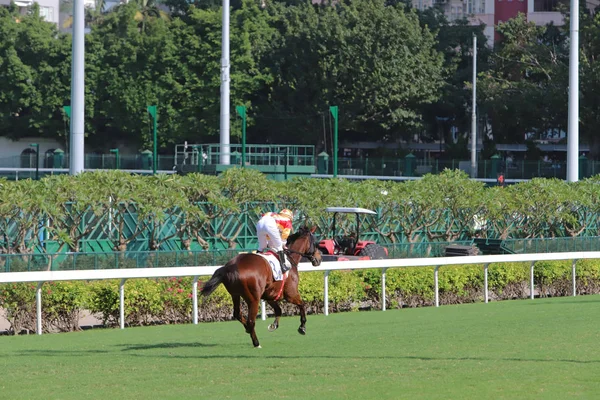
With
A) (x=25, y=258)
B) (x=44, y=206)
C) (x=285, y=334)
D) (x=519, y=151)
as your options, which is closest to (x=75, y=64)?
(x=44, y=206)

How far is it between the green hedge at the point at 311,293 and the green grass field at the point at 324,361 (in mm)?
912

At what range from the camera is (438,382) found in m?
8.88

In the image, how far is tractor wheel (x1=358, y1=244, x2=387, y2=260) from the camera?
22.5 metres

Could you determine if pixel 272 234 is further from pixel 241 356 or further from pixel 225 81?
pixel 225 81

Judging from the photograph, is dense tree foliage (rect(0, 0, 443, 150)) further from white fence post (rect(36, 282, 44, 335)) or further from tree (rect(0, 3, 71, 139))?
white fence post (rect(36, 282, 44, 335))

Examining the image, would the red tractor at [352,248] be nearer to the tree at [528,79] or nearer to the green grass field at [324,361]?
the green grass field at [324,361]

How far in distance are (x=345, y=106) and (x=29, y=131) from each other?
845 inches

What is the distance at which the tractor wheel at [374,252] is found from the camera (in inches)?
885

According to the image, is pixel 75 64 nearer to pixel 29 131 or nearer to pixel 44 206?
pixel 44 206

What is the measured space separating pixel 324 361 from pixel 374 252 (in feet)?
40.5

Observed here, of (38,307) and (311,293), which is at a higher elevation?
(38,307)

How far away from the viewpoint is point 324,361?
10.3 meters

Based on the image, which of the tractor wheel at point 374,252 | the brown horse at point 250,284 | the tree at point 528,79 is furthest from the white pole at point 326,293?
the tree at point 528,79

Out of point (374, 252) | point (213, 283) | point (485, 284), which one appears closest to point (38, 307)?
point (213, 283)
